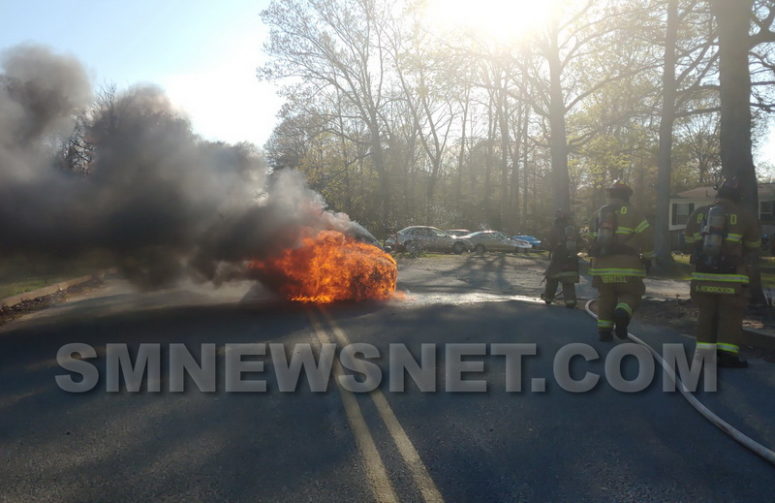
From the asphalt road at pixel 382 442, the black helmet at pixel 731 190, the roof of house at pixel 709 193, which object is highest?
the roof of house at pixel 709 193

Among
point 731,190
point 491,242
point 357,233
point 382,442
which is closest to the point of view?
point 382,442

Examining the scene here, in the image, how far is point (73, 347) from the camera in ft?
24.6

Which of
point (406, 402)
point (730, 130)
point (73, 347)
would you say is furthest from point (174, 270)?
point (730, 130)

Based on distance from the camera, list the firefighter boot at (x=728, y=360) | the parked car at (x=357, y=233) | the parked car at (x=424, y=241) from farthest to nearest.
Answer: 1. the parked car at (x=424, y=241)
2. the parked car at (x=357, y=233)
3. the firefighter boot at (x=728, y=360)

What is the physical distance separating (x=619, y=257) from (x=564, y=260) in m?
3.66

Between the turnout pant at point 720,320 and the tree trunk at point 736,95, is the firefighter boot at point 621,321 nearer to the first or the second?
the turnout pant at point 720,320

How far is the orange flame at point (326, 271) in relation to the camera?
1105 cm

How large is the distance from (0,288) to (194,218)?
6775mm

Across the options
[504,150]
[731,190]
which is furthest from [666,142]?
[504,150]

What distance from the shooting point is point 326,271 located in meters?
11.3

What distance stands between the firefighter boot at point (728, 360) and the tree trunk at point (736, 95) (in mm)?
4439

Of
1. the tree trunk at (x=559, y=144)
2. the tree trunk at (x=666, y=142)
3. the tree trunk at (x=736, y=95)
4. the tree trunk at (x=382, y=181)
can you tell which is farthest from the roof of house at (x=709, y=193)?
the tree trunk at (x=736, y=95)

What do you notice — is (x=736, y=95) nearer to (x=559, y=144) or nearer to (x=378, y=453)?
(x=378, y=453)

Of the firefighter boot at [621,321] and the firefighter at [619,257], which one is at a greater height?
the firefighter at [619,257]
